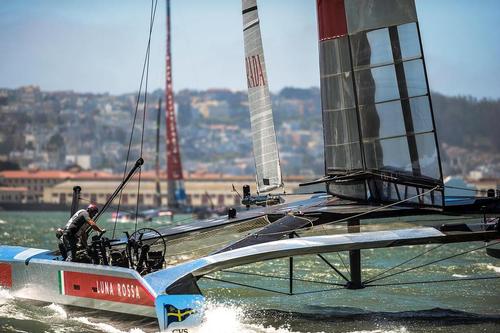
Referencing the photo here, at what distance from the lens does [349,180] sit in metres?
11.7

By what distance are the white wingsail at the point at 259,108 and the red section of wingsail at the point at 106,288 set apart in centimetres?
647

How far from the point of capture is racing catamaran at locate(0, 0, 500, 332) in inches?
421

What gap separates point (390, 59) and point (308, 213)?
1.87 m

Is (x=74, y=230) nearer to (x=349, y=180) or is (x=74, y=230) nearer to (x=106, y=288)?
(x=106, y=288)

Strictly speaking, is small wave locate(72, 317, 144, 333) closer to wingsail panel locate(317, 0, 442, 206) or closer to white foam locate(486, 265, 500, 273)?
wingsail panel locate(317, 0, 442, 206)

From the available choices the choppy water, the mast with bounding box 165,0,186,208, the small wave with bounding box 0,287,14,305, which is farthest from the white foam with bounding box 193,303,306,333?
the mast with bounding box 165,0,186,208

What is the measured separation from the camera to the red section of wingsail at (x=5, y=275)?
12070 millimetres

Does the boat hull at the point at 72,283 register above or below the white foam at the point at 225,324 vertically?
above

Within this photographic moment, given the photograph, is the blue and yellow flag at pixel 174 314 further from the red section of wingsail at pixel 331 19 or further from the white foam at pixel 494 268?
the white foam at pixel 494 268

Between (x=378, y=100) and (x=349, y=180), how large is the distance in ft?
3.05

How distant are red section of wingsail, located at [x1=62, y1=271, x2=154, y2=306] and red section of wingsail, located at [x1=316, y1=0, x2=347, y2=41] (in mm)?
3695

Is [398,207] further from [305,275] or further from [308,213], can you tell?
[305,275]

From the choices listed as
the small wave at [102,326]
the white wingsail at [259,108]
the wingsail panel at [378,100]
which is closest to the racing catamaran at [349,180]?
the wingsail panel at [378,100]

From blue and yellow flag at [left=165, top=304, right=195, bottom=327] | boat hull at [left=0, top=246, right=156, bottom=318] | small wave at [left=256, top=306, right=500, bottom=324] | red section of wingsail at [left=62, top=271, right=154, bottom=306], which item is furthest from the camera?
small wave at [left=256, top=306, right=500, bottom=324]
